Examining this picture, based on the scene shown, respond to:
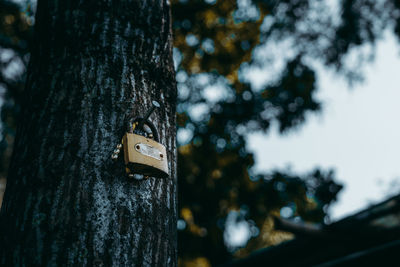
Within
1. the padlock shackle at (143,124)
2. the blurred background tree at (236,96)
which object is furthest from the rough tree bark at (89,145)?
the blurred background tree at (236,96)

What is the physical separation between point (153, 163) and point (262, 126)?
7.28 m

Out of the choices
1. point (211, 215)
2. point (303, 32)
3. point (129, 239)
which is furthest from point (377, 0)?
point (129, 239)

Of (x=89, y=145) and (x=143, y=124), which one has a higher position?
(x=143, y=124)

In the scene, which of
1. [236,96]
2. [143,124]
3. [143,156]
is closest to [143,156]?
[143,156]

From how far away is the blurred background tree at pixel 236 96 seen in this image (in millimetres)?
7086

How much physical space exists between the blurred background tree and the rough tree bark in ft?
18.7

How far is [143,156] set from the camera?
114 cm

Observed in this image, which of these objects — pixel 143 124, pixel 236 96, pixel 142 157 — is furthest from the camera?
pixel 236 96

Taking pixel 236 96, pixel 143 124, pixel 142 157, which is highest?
pixel 236 96

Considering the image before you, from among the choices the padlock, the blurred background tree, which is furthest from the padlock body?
the blurred background tree

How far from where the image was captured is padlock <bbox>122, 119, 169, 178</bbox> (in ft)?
3.69

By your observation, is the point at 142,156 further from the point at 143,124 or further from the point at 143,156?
the point at 143,124

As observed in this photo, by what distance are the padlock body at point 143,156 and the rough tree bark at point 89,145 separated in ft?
0.18

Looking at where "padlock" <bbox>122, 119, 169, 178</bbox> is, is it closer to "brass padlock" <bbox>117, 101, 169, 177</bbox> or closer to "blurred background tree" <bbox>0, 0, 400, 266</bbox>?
"brass padlock" <bbox>117, 101, 169, 177</bbox>
